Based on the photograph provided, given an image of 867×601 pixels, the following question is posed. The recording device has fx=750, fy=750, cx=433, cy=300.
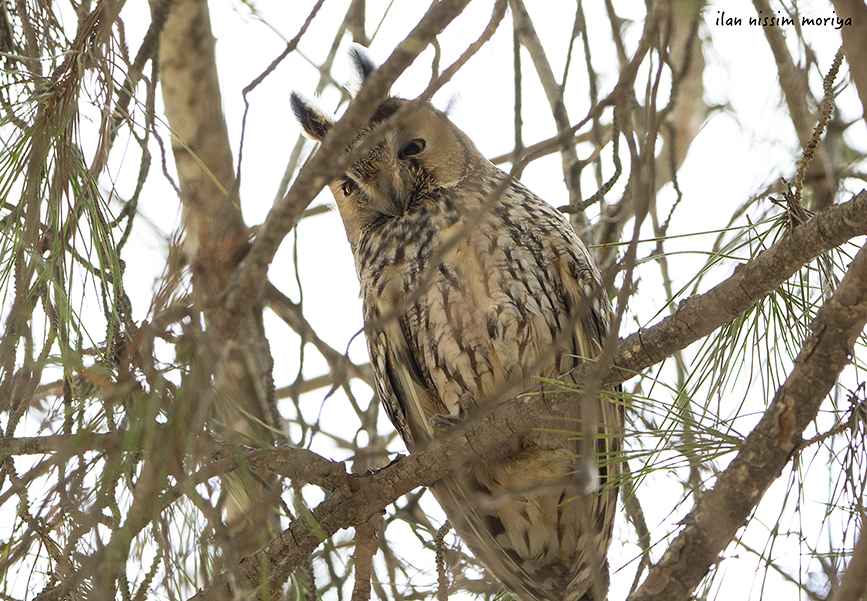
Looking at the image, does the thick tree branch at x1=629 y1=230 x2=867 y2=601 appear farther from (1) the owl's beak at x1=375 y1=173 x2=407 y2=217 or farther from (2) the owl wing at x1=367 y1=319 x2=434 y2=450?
(1) the owl's beak at x1=375 y1=173 x2=407 y2=217

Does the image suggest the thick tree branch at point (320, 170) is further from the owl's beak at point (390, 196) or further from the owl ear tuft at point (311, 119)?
the owl ear tuft at point (311, 119)

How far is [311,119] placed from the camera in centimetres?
251

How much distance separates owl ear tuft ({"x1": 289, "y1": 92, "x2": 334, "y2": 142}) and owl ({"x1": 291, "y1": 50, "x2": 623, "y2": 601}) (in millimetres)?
466

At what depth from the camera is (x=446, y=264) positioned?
199 centimetres

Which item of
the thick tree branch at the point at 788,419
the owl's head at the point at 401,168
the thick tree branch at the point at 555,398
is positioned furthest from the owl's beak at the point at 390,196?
the thick tree branch at the point at 788,419

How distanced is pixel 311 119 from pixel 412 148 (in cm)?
43

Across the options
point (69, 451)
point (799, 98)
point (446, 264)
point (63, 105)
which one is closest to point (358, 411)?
point (446, 264)

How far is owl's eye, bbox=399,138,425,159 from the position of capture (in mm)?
2285

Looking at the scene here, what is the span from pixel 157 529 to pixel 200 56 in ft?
6.71

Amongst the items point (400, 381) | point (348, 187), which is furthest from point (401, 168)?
point (400, 381)

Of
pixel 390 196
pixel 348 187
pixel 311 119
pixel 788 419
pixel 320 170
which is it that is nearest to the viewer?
pixel 320 170

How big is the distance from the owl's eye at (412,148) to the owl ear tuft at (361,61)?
31 centimetres

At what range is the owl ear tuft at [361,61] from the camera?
2.42 meters

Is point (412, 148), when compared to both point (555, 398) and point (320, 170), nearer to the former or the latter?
point (555, 398)
